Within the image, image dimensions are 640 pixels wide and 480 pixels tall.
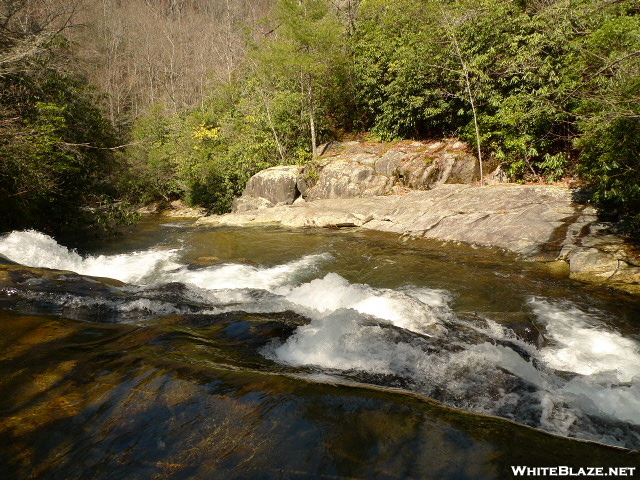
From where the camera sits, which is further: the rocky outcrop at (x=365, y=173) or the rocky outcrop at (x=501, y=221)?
the rocky outcrop at (x=365, y=173)

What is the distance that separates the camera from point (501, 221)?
9625 millimetres

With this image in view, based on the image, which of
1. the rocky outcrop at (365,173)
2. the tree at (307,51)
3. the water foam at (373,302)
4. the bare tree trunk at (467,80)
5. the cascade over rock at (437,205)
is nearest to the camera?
the water foam at (373,302)

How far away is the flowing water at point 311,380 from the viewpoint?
5.67ft

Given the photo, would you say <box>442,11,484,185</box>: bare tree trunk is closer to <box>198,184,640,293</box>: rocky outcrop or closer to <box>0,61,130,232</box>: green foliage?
<box>198,184,640,293</box>: rocky outcrop

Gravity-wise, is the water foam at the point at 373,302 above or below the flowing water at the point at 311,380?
below

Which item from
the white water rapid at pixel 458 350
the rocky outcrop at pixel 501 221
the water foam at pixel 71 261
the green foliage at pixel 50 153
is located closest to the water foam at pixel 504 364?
the white water rapid at pixel 458 350

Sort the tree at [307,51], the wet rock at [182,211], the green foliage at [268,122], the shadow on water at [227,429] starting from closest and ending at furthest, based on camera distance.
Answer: the shadow on water at [227,429] → the tree at [307,51] → the green foliage at [268,122] → the wet rock at [182,211]

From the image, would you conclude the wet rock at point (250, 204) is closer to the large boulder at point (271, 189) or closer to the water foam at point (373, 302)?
the large boulder at point (271, 189)

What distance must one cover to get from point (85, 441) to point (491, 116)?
643 inches

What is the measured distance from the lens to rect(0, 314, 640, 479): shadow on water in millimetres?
1661

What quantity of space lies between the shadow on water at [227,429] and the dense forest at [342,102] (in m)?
4.72

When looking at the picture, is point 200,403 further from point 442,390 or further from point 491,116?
point 491,116

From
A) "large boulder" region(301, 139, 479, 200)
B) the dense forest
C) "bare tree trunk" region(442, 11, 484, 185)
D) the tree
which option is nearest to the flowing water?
the dense forest

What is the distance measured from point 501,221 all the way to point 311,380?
29.4 feet
